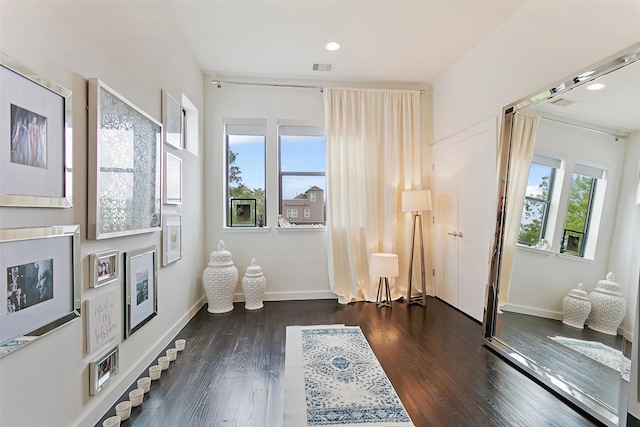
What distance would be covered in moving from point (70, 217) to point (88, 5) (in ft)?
3.69

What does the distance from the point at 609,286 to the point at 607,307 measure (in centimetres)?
13

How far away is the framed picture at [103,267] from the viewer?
62.7 inches

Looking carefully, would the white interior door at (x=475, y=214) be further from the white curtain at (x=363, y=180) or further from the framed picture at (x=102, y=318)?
the framed picture at (x=102, y=318)

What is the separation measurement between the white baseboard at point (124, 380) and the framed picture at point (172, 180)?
3.88ft

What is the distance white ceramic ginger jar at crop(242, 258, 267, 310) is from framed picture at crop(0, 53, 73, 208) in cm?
241

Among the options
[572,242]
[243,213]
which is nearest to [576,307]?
[572,242]

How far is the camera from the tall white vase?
135 inches

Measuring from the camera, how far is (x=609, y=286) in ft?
5.75

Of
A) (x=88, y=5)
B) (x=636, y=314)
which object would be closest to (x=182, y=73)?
(x=88, y=5)

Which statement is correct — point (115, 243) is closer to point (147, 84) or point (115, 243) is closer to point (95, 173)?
point (95, 173)

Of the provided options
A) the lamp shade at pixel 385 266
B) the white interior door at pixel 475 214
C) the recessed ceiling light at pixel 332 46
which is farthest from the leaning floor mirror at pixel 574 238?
the recessed ceiling light at pixel 332 46

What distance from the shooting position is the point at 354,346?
8.53 ft

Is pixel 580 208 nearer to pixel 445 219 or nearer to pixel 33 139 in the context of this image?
pixel 445 219

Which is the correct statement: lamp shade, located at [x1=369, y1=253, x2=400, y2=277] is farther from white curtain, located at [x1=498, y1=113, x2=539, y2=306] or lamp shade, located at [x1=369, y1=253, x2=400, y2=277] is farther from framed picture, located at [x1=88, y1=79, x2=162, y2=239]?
framed picture, located at [x1=88, y1=79, x2=162, y2=239]
